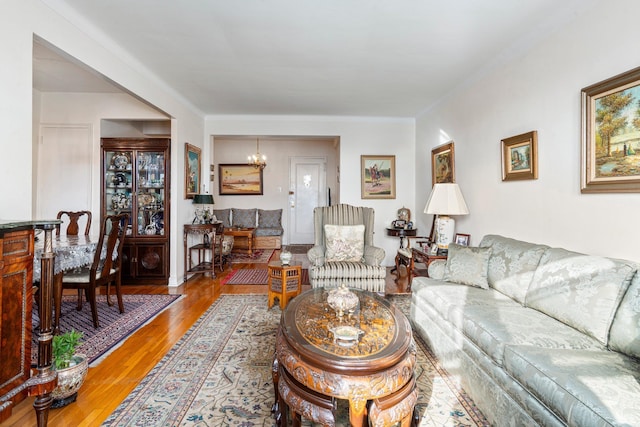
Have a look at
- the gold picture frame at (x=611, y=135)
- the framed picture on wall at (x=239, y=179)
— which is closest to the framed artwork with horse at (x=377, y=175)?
the gold picture frame at (x=611, y=135)

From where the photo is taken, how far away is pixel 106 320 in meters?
3.04

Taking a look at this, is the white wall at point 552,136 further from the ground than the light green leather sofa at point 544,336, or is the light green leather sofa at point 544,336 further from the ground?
the white wall at point 552,136

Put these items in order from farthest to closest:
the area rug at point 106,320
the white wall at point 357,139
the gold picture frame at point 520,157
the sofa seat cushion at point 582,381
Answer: the white wall at point 357,139 < the gold picture frame at point 520,157 < the area rug at point 106,320 < the sofa seat cushion at point 582,381

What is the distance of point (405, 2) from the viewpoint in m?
2.24

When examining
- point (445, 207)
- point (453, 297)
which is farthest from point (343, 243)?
point (453, 297)

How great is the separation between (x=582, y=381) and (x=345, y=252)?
8.74 feet

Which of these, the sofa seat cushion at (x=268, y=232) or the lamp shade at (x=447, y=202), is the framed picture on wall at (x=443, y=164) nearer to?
the lamp shade at (x=447, y=202)

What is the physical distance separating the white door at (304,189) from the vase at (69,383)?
640 cm

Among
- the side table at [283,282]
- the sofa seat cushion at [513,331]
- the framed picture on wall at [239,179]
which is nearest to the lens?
the sofa seat cushion at [513,331]

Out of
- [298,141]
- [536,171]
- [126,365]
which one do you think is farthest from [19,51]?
[298,141]

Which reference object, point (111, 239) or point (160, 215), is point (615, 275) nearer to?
point (111, 239)

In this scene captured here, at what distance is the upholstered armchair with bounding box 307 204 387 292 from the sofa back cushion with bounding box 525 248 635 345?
5.31ft

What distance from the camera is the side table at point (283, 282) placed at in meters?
3.25

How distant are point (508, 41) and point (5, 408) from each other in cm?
421
